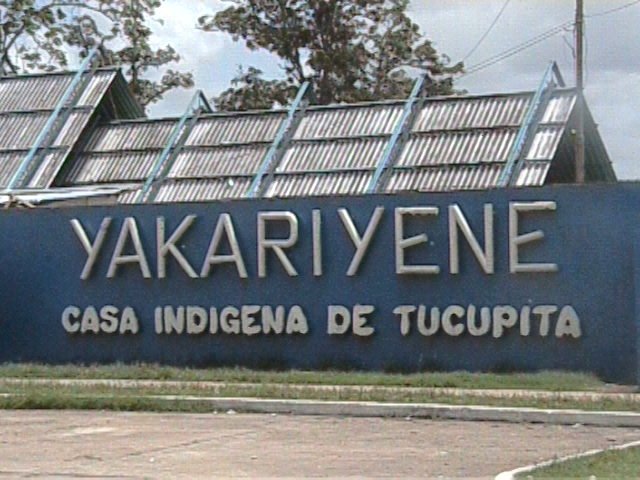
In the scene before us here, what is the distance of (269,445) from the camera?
13633mm

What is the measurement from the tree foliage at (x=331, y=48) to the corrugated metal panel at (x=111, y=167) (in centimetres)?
1856

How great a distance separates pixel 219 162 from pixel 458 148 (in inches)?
233

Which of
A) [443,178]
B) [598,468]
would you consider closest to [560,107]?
[443,178]

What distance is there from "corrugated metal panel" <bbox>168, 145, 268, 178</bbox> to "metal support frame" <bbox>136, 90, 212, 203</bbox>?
8.9 inches

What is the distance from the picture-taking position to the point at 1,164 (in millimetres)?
32906

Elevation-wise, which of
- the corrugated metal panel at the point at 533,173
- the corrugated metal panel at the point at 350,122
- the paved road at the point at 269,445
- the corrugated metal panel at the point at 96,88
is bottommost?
the paved road at the point at 269,445

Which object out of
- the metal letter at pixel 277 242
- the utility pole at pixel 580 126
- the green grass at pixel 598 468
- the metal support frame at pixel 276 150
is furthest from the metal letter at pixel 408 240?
the utility pole at pixel 580 126

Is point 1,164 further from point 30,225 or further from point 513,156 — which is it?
point 513,156

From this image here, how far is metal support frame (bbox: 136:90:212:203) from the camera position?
30.4m

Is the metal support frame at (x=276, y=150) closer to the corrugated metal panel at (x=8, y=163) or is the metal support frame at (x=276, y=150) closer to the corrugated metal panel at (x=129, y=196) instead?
the corrugated metal panel at (x=129, y=196)

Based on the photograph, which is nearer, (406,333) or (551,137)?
(406,333)

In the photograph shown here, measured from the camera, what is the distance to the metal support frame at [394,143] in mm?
28562

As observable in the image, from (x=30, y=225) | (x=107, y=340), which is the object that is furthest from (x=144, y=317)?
(x=30, y=225)

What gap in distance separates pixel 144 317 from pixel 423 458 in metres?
11.7
